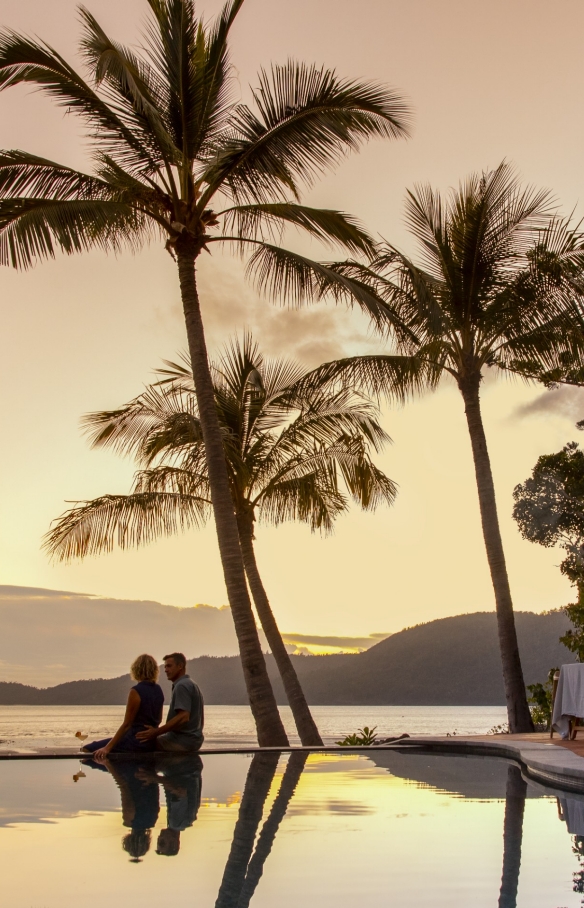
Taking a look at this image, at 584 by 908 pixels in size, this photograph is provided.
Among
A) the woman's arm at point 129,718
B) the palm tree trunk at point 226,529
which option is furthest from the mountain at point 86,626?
the woman's arm at point 129,718

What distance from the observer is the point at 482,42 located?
13.7 meters

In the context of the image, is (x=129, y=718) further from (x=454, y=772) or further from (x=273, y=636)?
(x=273, y=636)

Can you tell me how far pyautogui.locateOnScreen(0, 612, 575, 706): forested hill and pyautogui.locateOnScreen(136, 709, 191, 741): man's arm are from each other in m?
124

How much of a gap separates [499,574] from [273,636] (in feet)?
13.4

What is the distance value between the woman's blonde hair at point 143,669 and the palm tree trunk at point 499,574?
7354 millimetres

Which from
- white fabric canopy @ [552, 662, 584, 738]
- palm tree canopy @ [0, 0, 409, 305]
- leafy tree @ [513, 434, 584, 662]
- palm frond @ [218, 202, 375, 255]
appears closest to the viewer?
white fabric canopy @ [552, 662, 584, 738]

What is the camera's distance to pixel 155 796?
5055mm

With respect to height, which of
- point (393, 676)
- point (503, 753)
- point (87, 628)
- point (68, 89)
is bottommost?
point (393, 676)

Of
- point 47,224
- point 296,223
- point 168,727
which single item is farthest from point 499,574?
point 47,224

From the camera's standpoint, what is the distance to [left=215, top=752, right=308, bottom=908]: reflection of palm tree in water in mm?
2835

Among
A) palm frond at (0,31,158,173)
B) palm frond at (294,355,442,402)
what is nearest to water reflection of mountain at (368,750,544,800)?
palm frond at (294,355,442,402)

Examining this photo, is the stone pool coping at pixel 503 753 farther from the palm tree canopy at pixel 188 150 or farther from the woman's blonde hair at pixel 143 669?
the palm tree canopy at pixel 188 150

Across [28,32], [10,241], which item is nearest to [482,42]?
[28,32]

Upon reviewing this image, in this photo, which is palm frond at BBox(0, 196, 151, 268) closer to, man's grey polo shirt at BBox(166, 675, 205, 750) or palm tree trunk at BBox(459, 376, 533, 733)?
man's grey polo shirt at BBox(166, 675, 205, 750)
